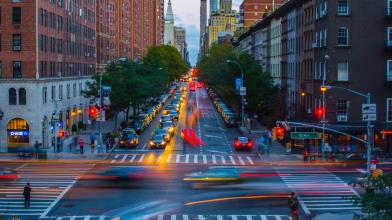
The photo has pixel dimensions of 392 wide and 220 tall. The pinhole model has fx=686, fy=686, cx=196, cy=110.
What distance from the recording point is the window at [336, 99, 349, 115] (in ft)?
224

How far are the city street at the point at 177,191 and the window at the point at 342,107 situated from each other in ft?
38.5

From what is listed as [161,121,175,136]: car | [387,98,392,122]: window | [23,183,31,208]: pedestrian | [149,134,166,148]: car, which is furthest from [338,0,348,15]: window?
[23,183,31,208]: pedestrian

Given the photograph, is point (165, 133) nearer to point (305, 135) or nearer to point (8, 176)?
point (305, 135)

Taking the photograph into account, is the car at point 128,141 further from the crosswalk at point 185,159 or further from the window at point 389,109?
the window at point 389,109

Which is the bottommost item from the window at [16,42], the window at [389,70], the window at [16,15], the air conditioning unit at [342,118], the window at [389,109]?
the air conditioning unit at [342,118]

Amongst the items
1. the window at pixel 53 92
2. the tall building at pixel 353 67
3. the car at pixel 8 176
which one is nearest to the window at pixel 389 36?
the tall building at pixel 353 67

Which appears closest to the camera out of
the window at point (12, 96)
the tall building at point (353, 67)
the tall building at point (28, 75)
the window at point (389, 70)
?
the tall building at point (353, 67)

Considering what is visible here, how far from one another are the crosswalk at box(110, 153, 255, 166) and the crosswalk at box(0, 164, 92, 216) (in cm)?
630

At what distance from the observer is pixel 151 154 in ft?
214

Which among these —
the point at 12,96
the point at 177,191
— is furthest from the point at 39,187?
the point at 12,96

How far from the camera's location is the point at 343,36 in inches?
2680

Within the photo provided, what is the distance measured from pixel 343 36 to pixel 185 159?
20694mm

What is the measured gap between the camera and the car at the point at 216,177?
44812 millimetres

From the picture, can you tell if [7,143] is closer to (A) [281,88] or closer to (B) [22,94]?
(B) [22,94]
